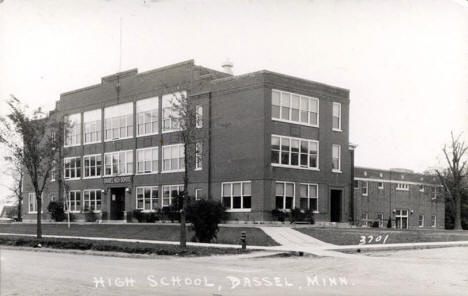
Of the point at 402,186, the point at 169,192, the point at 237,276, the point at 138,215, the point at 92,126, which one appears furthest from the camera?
the point at 402,186

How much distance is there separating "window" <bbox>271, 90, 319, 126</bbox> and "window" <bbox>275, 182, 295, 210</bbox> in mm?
4293

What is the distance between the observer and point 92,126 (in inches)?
2140

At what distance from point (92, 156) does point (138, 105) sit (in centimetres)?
783

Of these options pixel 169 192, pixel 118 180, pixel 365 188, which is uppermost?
pixel 118 180

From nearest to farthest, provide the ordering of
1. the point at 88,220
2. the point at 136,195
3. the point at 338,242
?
the point at 338,242, the point at 136,195, the point at 88,220

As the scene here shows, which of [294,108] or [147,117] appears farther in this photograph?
[147,117]

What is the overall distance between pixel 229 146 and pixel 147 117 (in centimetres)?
1004

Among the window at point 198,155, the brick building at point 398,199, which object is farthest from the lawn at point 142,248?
the brick building at point 398,199

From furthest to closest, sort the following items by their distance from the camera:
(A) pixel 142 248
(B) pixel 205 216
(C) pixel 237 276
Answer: (B) pixel 205 216, (A) pixel 142 248, (C) pixel 237 276

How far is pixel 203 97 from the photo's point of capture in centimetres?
4253

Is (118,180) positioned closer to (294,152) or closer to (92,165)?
(92,165)

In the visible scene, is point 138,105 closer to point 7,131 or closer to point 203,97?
point 203,97

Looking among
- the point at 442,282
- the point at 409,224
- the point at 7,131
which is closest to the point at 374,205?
the point at 409,224

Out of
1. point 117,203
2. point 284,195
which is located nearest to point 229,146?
point 284,195
